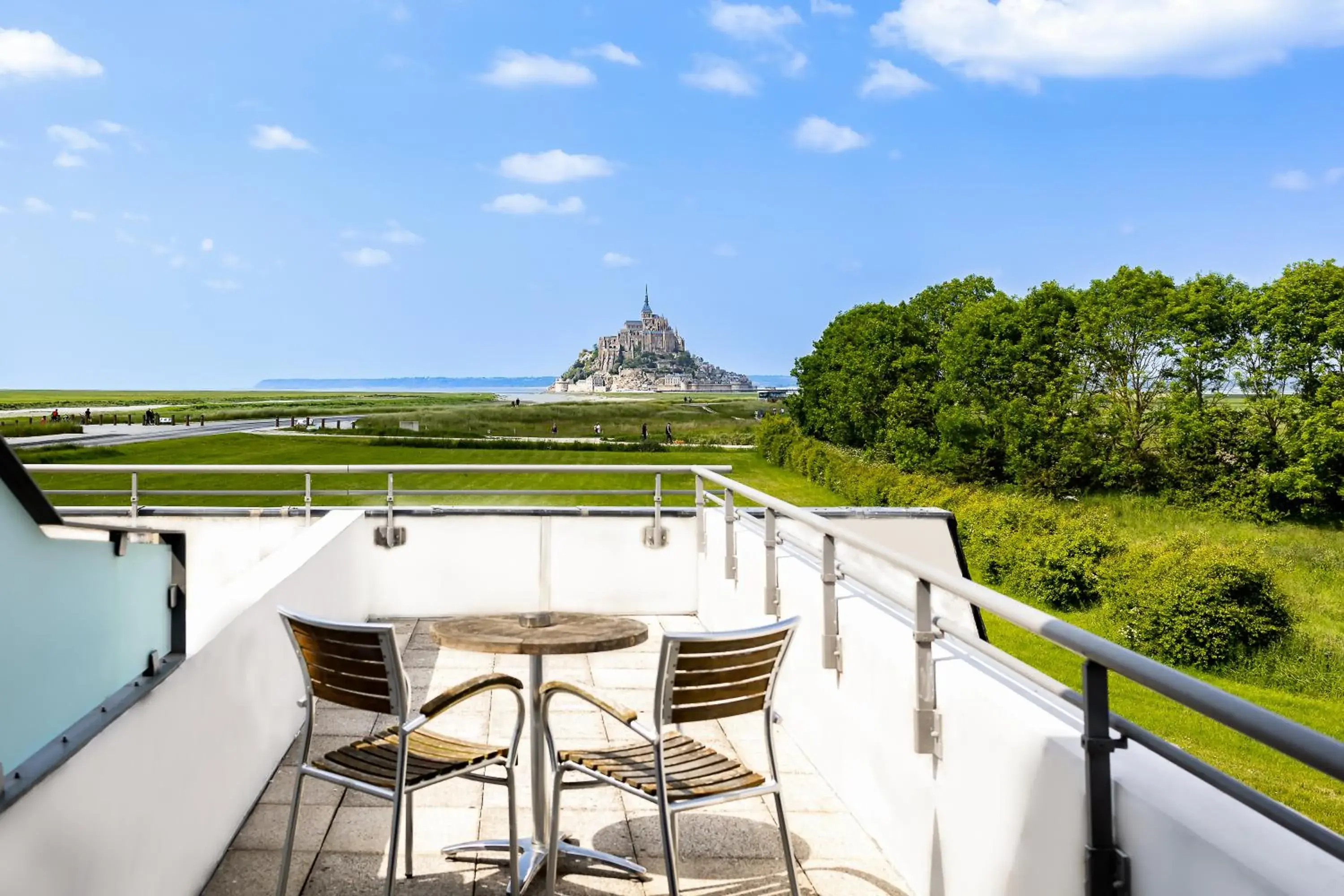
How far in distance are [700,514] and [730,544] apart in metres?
1.30

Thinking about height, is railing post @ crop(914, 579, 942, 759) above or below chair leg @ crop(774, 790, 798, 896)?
above

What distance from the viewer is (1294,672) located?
24219 millimetres

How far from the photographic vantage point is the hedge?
76.5ft

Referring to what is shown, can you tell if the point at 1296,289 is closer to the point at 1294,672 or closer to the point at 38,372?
the point at 1294,672

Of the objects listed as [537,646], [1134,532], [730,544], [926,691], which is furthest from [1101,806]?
[1134,532]

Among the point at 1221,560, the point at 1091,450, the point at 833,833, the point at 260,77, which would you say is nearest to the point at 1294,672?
the point at 1221,560

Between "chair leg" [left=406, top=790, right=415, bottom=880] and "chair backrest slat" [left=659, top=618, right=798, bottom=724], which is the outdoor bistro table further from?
"chair backrest slat" [left=659, top=618, right=798, bottom=724]

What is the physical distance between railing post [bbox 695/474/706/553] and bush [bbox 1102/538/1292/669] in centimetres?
1913

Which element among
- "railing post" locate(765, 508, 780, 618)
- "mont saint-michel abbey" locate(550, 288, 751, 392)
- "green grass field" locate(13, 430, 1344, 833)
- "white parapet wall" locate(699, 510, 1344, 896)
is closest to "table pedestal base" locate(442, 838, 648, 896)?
"white parapet wall" locate(699, 510, 1344, 896)

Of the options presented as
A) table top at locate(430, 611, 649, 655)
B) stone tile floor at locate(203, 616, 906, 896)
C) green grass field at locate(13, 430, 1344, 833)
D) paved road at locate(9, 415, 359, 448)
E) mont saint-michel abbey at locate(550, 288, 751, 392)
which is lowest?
green grass field at locate(13, 430, 1344, 833)

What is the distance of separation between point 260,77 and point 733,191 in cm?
4470

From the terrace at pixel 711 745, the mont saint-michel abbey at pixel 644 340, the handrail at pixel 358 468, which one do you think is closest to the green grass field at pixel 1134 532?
the handrail at pixel 358 468

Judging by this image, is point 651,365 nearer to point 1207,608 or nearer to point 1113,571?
point 1113,571

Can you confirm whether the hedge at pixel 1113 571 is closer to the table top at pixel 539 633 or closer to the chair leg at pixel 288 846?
the table top at pixel 539 633
